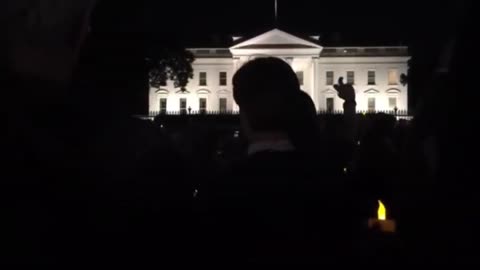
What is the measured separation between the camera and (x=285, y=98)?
2123mm

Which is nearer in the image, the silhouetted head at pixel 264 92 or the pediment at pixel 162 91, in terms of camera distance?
the silhouetted head at pixel 264 92

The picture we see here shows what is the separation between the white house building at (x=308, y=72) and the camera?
70.6 m

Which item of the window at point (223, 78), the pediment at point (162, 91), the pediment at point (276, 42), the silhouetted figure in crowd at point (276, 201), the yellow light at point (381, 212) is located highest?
the pediment at point (276, 42)

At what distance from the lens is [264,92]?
2131mm

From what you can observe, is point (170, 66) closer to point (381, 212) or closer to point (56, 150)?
point (381, 212)

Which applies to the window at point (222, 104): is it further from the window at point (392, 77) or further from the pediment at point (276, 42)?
the window at point (392, 77)

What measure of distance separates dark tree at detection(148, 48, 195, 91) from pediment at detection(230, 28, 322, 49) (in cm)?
592

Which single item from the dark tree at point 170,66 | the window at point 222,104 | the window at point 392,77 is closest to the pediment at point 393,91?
the window at point 392,77

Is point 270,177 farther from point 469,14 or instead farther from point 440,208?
point 469,14

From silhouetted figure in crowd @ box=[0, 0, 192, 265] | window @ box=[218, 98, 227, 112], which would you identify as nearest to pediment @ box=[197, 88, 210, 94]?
window @ box=[218, 98, 227, 112]

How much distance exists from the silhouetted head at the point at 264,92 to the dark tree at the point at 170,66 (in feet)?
186

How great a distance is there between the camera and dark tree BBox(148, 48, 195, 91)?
59.8 meters

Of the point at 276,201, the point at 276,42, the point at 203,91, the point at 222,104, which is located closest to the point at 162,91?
the point at 203,91

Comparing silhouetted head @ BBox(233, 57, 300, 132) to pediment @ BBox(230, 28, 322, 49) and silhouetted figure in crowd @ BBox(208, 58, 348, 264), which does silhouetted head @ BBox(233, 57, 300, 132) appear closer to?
silhouetted figure in crowd @ BBox(208, 58, 348, 264)
